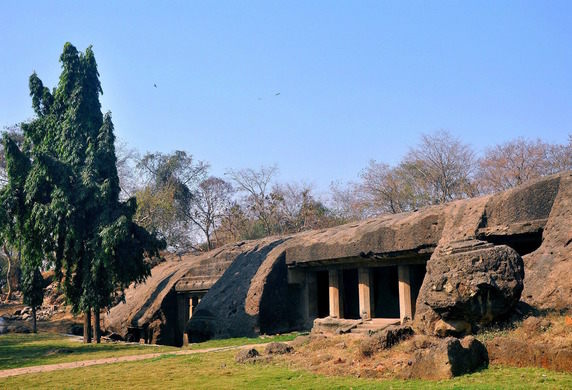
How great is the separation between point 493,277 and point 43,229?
13954mm

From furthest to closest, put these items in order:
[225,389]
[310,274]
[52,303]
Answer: [52,303] → [310,274] → [225,389]

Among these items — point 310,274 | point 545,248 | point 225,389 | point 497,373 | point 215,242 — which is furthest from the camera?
point 215,242

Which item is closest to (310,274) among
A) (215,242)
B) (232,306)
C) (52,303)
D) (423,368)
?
(232,306)

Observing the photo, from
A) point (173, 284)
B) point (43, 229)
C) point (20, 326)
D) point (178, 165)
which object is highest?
point (178, 165)

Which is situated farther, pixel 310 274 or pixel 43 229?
pixel 310 274

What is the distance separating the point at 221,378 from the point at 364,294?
8622 mm

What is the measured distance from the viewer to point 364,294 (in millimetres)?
17703

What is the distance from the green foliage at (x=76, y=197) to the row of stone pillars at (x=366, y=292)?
593cm

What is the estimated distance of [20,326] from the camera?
2612 cm

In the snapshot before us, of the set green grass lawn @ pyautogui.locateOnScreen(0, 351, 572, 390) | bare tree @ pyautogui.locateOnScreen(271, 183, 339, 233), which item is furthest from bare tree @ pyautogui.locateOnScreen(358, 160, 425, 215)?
green grass lawn @ pyautogui.locateOnScreen(0, 351, 572, 390)

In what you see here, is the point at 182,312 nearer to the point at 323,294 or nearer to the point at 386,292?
the point at 323,294

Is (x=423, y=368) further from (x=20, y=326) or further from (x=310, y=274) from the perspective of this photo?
(x=20, y=326)

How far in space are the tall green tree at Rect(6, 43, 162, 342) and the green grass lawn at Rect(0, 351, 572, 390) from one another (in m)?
5.75

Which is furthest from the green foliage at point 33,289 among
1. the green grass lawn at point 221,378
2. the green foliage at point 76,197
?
the green grass lawn at point 221,378
